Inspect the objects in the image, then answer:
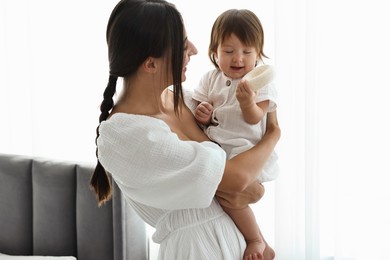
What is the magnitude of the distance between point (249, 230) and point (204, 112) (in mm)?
328

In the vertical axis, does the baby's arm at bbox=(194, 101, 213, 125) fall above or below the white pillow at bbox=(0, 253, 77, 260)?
above

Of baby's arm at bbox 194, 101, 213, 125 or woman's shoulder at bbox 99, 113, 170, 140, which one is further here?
baby's arm at bbox 194, 101, 213, 125

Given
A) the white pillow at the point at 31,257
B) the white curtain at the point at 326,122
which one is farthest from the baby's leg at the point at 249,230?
the white pillow at the point at 31,257

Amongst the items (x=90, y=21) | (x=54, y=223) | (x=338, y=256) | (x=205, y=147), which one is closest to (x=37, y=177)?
(x=54, y=223)

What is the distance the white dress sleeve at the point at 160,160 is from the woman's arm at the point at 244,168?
0.11 ft

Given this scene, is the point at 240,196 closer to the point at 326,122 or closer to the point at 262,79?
the point at 262,79

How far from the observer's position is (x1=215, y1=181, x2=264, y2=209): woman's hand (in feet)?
5.42

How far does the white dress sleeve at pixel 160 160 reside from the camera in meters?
1.51

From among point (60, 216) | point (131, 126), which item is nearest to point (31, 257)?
point (60, 216)

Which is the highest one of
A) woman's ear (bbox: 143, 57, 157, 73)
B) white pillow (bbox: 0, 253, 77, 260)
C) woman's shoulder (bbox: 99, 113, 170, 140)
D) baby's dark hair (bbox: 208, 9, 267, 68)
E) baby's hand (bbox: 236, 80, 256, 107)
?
baby's dark hair (bbox: 208, 9, 267, 68)

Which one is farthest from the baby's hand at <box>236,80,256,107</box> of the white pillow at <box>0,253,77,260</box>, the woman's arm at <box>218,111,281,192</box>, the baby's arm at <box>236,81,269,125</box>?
the white pillow at <box>0,253,77,260</box>

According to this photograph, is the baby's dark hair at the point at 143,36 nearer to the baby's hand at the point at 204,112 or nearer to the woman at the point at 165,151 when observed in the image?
the woman at the point at 165,151

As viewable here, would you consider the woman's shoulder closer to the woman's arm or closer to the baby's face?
the woman's arm

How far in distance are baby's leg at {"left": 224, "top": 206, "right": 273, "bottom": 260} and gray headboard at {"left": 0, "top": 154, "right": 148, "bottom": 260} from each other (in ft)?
3.14
